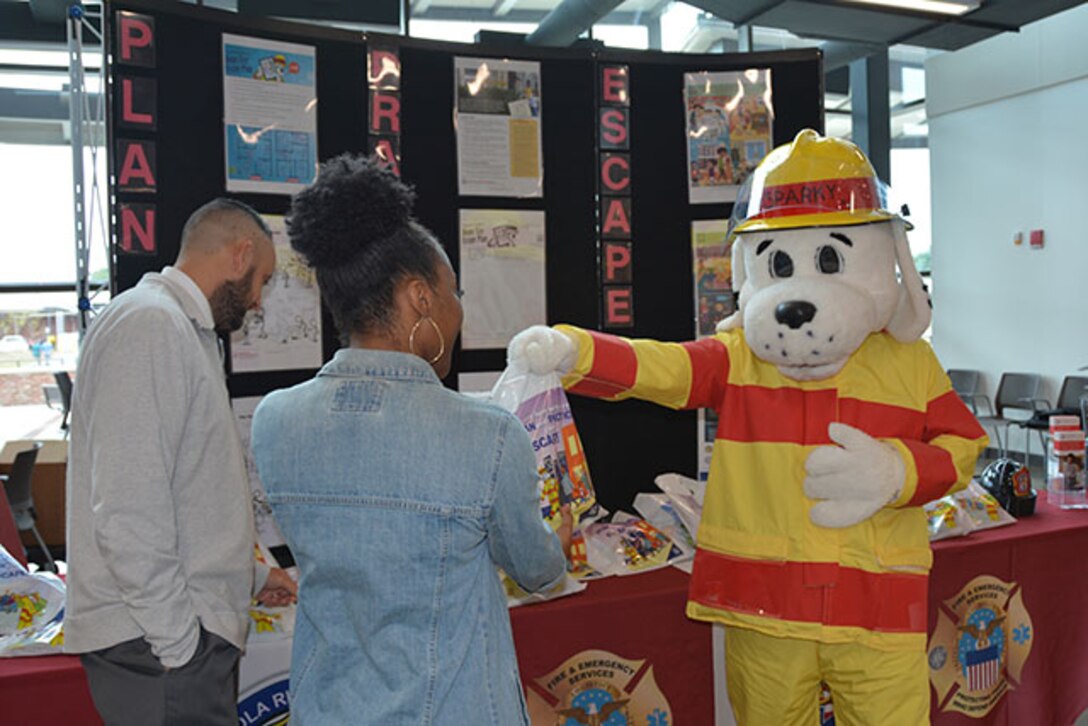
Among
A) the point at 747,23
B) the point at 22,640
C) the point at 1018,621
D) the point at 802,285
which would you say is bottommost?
the point at 1018,621

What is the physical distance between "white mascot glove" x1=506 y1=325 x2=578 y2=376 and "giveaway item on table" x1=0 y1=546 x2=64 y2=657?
118cm

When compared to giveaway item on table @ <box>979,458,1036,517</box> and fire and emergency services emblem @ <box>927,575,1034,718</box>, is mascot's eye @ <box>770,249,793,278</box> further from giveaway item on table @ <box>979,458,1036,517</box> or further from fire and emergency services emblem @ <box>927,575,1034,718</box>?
giveaway item on table @ <box>979,458,1036,517</box>

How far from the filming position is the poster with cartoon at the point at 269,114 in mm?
2541

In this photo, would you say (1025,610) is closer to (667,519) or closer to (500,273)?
(667,519)

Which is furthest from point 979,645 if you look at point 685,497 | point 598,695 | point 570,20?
point 570,20

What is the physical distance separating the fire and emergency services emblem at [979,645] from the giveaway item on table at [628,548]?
0.82 m

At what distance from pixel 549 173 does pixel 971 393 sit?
677 centimetres

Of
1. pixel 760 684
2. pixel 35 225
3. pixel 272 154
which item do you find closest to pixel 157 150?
pixel 272 154

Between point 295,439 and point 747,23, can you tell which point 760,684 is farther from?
point 747,23

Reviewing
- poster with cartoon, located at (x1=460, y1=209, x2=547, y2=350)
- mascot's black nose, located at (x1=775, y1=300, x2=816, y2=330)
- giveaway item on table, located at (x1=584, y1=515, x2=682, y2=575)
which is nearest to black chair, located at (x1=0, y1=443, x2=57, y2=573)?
poster with cartoon, located at (x1=460, y1=209, x2=547, y2=350)

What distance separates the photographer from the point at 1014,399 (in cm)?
799

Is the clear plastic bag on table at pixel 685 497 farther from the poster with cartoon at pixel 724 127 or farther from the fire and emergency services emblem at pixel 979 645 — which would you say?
the poster with cartoon at pixel 724 127

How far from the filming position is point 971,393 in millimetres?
8492

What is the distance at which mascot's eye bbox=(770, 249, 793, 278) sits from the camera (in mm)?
2074
